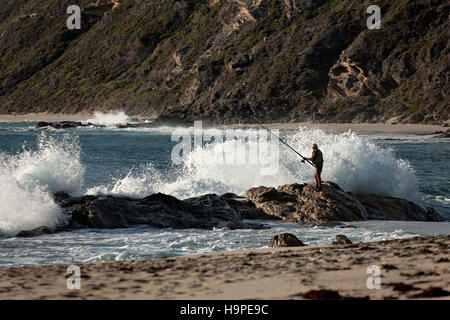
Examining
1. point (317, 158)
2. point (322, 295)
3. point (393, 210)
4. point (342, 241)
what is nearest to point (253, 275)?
point (322, 295)

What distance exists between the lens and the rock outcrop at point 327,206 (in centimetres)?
1319

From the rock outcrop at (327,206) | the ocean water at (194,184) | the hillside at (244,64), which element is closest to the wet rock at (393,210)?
the rock outcrop at (327,206)

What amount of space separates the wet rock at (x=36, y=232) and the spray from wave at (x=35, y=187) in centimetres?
27

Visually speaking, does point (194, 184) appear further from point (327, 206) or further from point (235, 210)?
point (327, 206)

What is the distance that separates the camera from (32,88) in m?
94.2

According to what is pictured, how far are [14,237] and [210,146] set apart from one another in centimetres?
1127

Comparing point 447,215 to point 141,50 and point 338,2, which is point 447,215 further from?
point 141,50

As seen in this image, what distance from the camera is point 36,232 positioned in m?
11.6

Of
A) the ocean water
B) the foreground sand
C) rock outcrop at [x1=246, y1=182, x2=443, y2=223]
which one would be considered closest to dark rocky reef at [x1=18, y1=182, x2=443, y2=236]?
rock outcrop at [x1=246, y1=182, x2=443, y2=223]

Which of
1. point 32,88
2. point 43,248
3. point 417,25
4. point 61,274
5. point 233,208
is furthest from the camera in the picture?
point 32,88

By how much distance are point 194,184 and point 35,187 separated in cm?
506

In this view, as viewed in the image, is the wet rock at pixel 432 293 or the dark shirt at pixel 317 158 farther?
the dark shirt at pixel 317 158

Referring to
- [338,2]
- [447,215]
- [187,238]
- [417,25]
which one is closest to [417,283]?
[187,238]

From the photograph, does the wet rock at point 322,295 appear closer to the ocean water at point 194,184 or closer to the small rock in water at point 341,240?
the small rock in water at point 341,240
